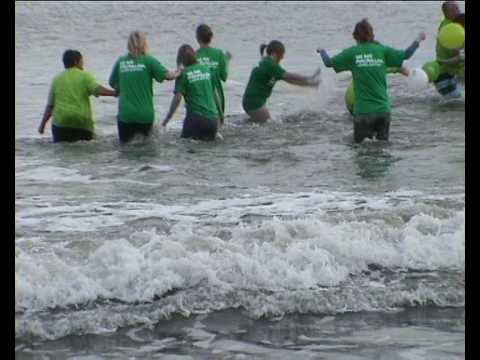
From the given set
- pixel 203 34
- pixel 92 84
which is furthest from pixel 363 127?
pixel 92 84

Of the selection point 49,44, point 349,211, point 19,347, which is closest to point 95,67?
point 49,44

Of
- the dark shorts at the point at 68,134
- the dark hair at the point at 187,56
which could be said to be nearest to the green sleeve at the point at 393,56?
the dark hair at the point at 187,56

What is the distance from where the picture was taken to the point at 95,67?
23047mm

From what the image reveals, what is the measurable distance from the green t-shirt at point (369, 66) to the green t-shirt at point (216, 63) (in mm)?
2075

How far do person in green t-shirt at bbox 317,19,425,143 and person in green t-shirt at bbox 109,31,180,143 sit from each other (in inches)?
86.7

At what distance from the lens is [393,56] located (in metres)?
13.6

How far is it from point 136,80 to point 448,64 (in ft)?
17.3

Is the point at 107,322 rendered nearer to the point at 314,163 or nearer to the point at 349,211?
the point at 349,211

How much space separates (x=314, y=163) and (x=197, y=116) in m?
1.93

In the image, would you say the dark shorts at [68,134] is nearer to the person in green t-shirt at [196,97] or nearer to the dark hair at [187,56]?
the person in green t-shirt at [196,97]

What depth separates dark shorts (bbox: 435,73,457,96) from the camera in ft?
56.4

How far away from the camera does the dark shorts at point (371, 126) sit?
553 inches
